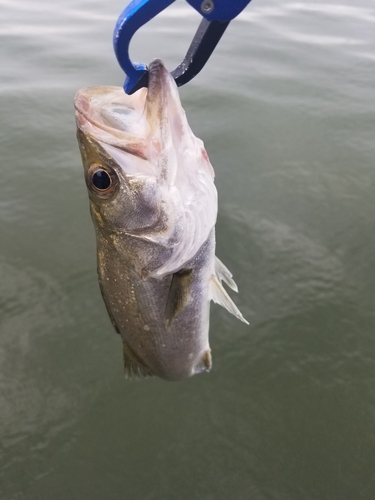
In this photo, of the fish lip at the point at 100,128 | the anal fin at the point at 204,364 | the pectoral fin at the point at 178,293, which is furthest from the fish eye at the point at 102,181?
the anal fin at the point at 204,364

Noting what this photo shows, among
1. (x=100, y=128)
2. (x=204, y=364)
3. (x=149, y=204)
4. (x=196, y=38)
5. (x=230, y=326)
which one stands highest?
(x=196, y=38)

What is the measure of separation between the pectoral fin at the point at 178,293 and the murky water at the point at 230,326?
131cm

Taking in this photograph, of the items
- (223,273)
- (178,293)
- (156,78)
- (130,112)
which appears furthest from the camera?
(223,273)

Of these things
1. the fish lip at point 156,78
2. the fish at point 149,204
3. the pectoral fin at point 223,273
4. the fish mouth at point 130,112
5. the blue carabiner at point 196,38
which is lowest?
the pectoral fin at point 223,273

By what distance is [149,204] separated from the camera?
1556 millimetres

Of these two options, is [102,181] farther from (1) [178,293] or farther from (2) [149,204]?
(1) [178,293]

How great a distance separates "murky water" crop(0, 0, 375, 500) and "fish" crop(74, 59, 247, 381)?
3.91 feet

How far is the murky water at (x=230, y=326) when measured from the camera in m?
2.70

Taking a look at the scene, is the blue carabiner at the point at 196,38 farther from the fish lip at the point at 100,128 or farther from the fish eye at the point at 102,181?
the fish eye at the point at 102,181

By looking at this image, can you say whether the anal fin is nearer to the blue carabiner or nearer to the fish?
the fish

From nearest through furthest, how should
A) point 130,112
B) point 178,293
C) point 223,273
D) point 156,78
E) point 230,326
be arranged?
point 156,78, point 130,112, point 178,293, point 223,273, point 230,326

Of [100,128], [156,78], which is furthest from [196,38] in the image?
[100,128]

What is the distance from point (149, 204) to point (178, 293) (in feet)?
1.72

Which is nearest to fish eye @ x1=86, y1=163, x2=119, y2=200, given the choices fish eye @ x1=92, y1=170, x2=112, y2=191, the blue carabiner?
fish eye @ x1=92, y1=170, x2=112, y2=191
